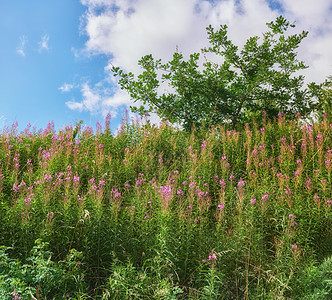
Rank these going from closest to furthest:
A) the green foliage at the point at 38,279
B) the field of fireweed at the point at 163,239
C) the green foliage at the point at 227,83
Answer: the green foliage at the point at 38,279, the field of fireweed at the point at 163,239, the green foliage at the point at 227,83

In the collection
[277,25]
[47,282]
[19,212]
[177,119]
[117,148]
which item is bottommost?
[47,282]

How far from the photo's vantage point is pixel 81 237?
158 inches

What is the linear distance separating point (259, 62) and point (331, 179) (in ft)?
18.0

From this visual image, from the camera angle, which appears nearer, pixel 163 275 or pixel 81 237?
pixel 163 275

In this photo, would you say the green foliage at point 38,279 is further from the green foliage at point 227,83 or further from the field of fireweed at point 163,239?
the green foliage at point 227,83

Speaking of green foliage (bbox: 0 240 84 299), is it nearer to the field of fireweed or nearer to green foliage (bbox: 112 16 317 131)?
the field of fireweed

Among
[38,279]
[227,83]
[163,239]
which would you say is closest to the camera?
[38,279]

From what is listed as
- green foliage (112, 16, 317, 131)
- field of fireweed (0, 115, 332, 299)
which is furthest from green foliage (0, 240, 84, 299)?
green foliage (112, 16, 317, 131)

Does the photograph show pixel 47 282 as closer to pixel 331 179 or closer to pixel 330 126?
pixel 331 179

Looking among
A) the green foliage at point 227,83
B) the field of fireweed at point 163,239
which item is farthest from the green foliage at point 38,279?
the green foliage at point 227,83

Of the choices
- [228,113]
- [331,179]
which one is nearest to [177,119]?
[228,113]

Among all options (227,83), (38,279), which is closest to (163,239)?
(38,279)

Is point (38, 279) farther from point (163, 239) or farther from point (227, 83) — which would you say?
point (227, 83)

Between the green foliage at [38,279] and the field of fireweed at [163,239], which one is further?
the field of fireweed at [163,239]
